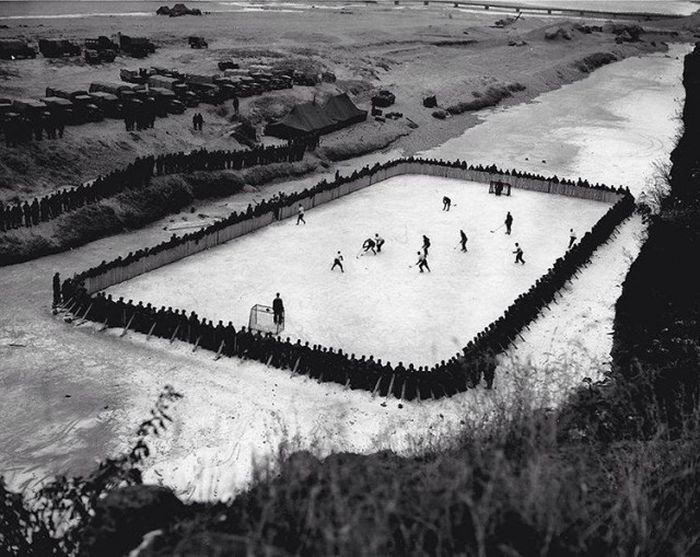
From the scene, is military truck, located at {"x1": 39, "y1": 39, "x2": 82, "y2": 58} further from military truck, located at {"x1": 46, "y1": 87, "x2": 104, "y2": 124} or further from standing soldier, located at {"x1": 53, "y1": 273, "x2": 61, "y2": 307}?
standing soldier, located at {"x1": 53, "y1": 273, "x2": 61, "y2": 307}

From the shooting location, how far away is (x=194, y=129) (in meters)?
44.9

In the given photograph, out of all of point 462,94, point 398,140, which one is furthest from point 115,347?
point 462,94

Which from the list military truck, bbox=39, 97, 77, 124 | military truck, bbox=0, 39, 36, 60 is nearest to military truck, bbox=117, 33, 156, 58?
military truck, bbox=0, 39, 36, 60

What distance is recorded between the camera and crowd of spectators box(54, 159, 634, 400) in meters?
17.8

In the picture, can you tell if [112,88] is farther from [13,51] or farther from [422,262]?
[422,262]

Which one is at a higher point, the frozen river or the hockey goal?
the hockey goal

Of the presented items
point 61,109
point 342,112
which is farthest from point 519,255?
point 342,112

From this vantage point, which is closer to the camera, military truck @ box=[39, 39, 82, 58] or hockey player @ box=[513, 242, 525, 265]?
hockey player @ box=[513, 242, 525, 265]

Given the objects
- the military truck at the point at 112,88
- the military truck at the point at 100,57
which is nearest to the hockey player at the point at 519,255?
the military truck at the point at 112,88

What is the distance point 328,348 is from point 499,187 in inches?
829

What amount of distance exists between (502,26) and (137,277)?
134m

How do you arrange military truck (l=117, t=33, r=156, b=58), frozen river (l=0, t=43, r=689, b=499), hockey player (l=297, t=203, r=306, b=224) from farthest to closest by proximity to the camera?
military truck (l=117, t=33, r=156, b=58) < hockey player (l=297, t=203, r=306, b=224) < frozen river (l=0, t=43, r=689, b=499)

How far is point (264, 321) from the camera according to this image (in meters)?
21.9

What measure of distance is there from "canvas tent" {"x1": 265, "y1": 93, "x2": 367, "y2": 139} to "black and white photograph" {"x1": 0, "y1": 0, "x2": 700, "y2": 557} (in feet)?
0.92
